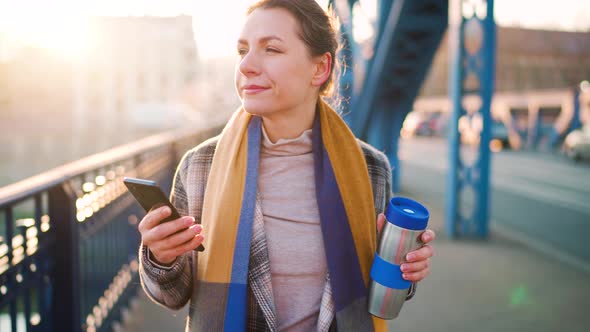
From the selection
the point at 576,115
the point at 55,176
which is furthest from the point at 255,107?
the point at 576,115

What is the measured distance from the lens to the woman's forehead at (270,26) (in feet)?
5.07

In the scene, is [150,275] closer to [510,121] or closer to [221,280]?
[221,280]

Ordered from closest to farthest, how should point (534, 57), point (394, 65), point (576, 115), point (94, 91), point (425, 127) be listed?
point (394, 65), point (576, 115), point (425, 127), point (534, 57), point (94, 91)

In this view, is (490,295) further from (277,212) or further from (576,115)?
(576,115)

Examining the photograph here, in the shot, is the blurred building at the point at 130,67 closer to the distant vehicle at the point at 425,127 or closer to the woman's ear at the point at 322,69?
the distant vehicle at the point at 425,127

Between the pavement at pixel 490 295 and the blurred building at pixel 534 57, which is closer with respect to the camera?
the pavement at pixel 490 295

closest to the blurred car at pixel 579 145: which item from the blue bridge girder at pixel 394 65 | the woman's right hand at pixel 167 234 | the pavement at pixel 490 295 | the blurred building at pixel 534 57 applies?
the blue bridge girder at pixel 394 65

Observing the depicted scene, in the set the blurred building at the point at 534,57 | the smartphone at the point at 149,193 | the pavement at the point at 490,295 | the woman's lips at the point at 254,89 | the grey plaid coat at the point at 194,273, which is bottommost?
the pavement at the point at 490,295

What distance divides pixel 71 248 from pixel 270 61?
1840 mm

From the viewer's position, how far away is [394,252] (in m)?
1.44

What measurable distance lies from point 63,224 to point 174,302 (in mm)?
1413

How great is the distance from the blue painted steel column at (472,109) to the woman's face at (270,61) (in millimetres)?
4906

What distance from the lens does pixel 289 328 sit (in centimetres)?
155

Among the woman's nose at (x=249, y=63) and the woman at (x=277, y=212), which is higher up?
the woman's nose at (x=249, y=63)
